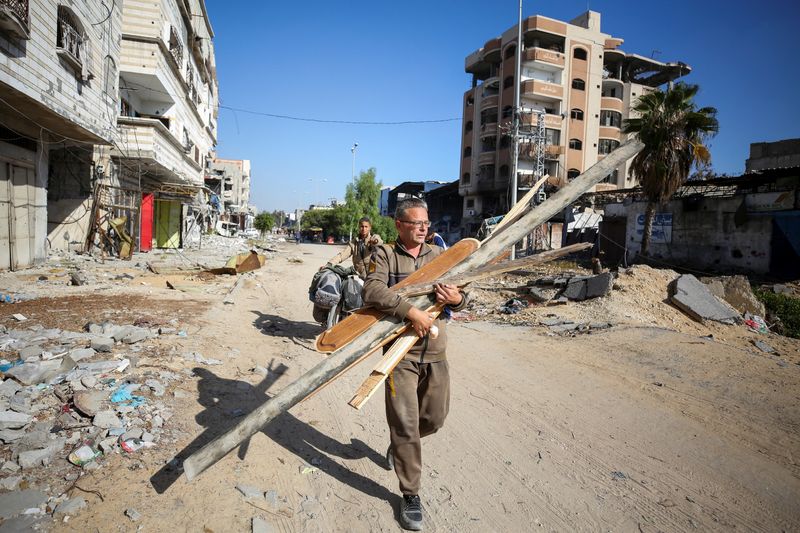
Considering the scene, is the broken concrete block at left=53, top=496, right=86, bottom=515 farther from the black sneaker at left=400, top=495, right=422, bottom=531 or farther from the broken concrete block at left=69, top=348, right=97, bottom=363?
the broken concrete block at left=69, top=348, right=97, bottom=363

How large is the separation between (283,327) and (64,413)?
409 centimetres

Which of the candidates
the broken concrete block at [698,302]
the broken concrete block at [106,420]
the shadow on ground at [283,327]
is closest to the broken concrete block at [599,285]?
the broken concrete block at [698,302]

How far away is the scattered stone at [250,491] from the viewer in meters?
2.57

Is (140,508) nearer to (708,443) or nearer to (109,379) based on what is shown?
(109,379)

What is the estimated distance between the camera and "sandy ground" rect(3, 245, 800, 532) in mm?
2467

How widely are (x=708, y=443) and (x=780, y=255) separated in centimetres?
1789

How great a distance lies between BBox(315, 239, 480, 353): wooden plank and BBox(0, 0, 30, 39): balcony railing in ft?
32.6

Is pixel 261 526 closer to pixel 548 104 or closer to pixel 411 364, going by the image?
pixel 411 364

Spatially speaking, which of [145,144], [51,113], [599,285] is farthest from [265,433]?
[145,144]

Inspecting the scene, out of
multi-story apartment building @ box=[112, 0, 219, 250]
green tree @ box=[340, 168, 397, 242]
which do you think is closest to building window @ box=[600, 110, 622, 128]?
green tree @ box=[340, 168, 397, 242]

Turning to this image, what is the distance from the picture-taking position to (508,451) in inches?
129

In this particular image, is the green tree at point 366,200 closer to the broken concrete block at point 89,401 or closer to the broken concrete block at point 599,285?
the broken concrete block at point 599,285

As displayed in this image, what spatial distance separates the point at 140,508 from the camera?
7.66 ft

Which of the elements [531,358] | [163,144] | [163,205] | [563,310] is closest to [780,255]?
[563,310]
